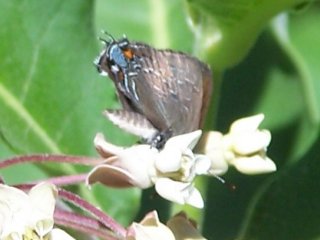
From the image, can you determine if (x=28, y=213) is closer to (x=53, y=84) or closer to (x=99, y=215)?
(x=99, y=215)

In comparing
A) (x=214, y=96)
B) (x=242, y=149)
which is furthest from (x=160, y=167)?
(x=214, y=96)

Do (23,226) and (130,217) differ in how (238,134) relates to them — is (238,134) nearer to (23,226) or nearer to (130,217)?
(23,226)

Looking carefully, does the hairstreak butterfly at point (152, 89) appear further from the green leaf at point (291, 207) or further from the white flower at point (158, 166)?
the green leaf at point (291, 207)

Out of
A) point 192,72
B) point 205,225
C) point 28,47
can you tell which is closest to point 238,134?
point 192,72

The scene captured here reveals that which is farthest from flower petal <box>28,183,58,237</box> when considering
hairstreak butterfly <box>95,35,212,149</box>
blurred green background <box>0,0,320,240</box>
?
blurred green background <box>0,0,320,240</box>

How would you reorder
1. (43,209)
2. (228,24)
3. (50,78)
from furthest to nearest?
(50,78)
(228,24)
(43,209)

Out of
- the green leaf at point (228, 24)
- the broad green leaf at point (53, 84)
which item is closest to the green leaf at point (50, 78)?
the broad green leaf at point (53, 84)

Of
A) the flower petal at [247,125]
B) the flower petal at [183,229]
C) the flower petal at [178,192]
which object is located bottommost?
the flower petal at [183,229]
